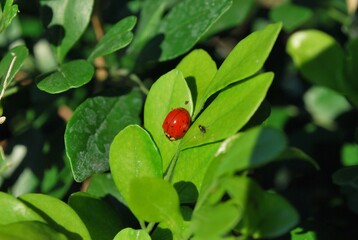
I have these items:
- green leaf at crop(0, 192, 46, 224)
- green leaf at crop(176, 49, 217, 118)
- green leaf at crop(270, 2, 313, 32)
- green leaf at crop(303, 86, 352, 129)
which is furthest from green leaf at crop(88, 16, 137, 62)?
green leaf at crop(303, 86, 352, 129)

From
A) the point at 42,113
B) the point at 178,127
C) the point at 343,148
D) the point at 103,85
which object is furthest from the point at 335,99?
the point at 178,127

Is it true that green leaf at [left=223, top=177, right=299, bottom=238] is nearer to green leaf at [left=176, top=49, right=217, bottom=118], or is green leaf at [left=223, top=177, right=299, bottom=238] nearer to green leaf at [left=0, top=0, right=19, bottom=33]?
green leaf at [left=176, top=49, right=217, bottom=118]

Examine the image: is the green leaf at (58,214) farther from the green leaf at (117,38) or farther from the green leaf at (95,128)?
the green leaf at (117,38)

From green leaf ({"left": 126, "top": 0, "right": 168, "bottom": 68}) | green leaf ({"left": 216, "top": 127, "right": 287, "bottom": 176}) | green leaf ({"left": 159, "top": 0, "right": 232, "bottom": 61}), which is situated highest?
green leaf ({"left": 216, "top": 127, "right": 287, "bottom": 176})

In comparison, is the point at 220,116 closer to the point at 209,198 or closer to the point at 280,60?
the point at 209,198

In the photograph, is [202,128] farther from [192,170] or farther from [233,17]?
[233,17]
